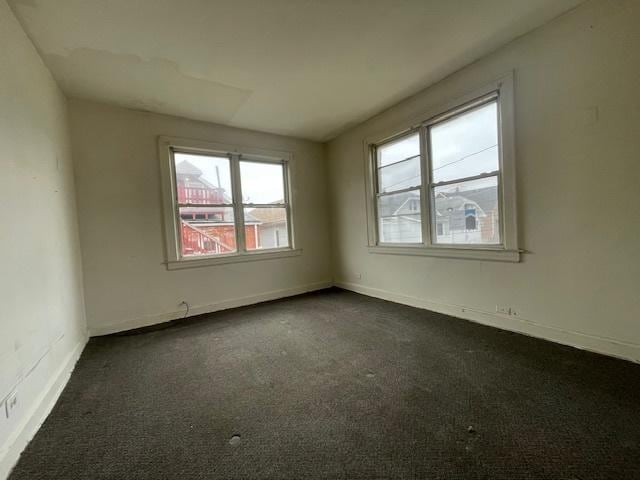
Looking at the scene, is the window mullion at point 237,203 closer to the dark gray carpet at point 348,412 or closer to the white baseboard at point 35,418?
the dark gray carpet at point 348,412

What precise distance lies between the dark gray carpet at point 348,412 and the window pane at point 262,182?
7.37 ft

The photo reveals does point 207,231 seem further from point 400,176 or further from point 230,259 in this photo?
point 400,176

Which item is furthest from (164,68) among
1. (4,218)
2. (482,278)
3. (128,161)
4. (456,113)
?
(482,278)

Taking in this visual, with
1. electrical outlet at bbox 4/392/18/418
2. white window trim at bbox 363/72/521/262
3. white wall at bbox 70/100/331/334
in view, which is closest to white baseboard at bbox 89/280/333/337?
white wall at bbox 70/100/331/334

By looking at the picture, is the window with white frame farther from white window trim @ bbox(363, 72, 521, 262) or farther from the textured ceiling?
white window trim @ bbox(363, 72, 521, 262)

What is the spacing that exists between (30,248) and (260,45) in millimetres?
2231

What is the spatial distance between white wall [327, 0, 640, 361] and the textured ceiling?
24 cm

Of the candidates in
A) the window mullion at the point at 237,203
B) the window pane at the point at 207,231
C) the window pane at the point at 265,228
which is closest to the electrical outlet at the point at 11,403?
the window pane at the point at 207,231

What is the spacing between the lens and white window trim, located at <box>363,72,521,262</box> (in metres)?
2.40

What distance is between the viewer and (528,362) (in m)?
1.96

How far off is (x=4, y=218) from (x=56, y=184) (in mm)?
1077

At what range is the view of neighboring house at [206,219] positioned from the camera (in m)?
3.52

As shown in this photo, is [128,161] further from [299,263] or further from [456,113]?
[456,113]

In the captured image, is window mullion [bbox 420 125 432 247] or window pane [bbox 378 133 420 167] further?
window pane [bbox 378 133 420 167]
